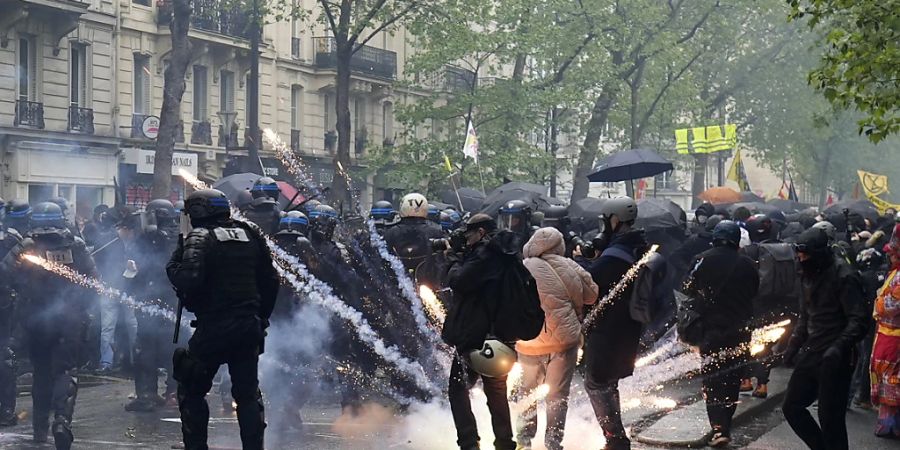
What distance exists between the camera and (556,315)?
28.9 feet

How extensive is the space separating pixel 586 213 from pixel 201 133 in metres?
18.6

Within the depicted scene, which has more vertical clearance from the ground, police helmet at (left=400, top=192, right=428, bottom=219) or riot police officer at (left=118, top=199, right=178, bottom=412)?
police helmet at (left=400, top=192, right=428, bottom=219)

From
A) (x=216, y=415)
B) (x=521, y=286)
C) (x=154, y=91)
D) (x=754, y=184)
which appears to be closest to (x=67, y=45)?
(x=154, y=91)

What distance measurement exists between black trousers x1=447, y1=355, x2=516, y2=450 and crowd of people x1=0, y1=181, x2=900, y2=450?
1cm

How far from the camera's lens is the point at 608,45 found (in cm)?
3481

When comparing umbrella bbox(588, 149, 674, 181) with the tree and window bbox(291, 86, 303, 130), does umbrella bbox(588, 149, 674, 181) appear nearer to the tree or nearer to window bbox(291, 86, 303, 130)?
the tree

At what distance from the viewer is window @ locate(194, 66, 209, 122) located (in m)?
35.8

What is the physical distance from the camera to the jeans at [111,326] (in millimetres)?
13267

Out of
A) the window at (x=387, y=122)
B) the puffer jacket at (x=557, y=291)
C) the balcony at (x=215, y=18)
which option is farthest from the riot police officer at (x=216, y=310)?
the window at (x=387, y=122)

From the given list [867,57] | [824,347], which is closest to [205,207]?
[824,347]

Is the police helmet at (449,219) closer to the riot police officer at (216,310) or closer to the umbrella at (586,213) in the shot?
the umbrella at (586,213)

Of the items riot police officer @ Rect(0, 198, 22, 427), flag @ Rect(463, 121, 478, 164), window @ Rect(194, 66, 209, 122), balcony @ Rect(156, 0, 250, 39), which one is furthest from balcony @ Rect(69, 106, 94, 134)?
riot police officer @ Rect(0, 198, 22, 427)

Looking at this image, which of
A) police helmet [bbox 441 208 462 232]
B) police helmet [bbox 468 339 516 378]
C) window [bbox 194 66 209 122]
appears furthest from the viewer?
window [bbox 194 66 209 122]

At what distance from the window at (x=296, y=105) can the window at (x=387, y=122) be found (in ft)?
17.0
